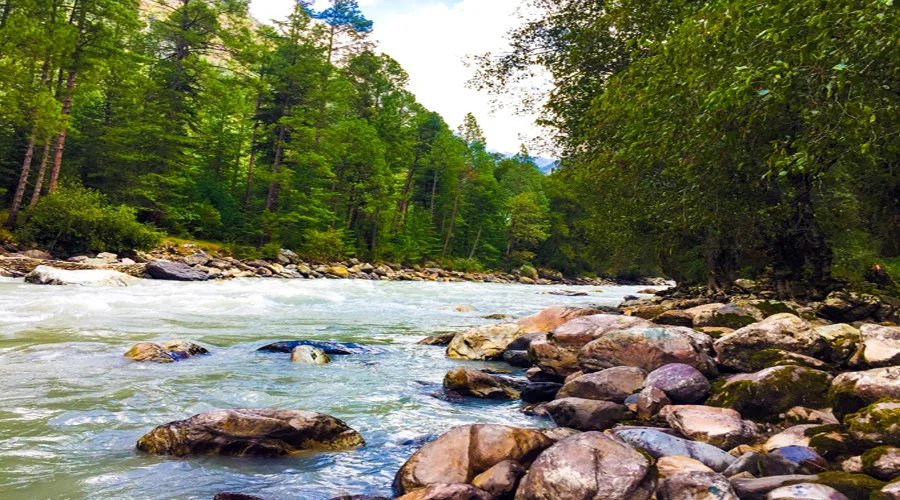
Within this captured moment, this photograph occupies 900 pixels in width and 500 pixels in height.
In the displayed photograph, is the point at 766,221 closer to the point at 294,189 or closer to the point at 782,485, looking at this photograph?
the point at 782,485

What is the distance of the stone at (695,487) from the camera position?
3268 mm

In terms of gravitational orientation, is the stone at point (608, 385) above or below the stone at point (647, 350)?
below

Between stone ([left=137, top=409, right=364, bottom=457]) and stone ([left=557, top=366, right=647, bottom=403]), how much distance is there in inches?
103

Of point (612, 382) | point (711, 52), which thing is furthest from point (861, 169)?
point (612, 382)

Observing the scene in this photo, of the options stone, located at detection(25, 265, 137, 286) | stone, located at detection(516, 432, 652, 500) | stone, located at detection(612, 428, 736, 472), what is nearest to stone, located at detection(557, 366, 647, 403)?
stone, located at detection(612, 428, 736, 472)

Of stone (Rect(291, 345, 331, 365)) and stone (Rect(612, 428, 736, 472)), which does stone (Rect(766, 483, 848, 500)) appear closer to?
stone (Rect(612, 428, 736, 472))

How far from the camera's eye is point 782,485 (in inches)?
130

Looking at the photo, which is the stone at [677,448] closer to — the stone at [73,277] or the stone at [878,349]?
the stone at [878,349]

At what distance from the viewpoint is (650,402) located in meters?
5.51

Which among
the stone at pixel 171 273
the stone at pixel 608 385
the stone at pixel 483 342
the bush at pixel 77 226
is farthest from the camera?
the bush at pixel 77 226

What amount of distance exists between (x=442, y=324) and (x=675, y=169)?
8.89 metres

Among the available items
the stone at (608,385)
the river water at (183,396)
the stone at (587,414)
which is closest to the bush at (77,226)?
the river water at (183,396)

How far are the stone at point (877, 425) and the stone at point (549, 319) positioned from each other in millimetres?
6343

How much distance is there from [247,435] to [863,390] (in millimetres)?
5363
